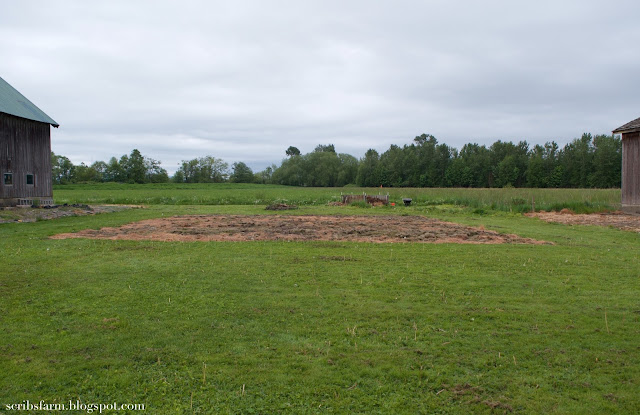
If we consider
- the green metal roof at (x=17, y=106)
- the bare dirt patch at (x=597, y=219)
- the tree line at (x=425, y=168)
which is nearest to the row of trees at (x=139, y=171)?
the tree line at (x=425, y=168)

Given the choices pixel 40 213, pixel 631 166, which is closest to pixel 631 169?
pixel 631 166

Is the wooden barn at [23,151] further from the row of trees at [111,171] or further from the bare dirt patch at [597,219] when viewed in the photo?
the row of trees at [111,171]

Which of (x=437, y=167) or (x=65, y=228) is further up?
(x=437, y=167)

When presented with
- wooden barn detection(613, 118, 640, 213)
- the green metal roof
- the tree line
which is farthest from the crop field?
the tree line

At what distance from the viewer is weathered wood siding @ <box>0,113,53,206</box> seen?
25281mm

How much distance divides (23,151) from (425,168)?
8703 cm

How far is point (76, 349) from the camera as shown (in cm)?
525

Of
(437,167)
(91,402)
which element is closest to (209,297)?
(91,402)

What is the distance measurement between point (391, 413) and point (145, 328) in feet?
12.0

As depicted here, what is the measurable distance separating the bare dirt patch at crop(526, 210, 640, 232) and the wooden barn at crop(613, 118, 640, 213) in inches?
43.0

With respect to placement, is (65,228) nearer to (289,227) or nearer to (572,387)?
(289,227)

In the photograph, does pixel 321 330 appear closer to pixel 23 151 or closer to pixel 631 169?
pixel 631 169

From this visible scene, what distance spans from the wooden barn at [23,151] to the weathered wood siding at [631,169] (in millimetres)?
36147

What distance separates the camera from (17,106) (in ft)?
87.0
